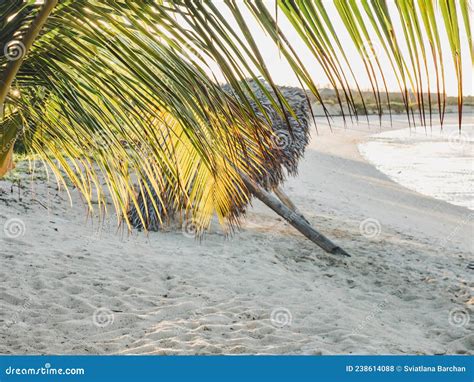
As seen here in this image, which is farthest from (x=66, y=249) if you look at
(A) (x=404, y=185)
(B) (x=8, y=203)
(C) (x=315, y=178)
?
(A) (x=404, y=185)

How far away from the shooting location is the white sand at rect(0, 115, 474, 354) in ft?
12.3

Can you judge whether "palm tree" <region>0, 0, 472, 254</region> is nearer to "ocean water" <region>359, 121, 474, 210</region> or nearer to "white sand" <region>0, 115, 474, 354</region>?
"white sand" <region>0, 115, 474, 354</region>

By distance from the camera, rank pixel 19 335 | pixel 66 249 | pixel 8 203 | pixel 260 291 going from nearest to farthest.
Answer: pixel 19 335, pixel 260 291, pixel 66 249, pixel 8 203

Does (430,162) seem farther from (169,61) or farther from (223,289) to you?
(169,61)

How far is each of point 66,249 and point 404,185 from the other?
1038cm

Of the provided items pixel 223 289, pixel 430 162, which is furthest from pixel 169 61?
pixel 430 162

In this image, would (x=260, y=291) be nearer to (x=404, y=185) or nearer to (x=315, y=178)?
(x=315, y=178)

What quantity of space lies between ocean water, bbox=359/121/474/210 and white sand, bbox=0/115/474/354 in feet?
10.9

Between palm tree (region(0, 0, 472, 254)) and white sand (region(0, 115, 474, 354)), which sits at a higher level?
palm tree (region(0, 0, 472, 254))

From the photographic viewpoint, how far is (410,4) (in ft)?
2.61

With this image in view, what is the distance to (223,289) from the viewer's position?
16.0 ft

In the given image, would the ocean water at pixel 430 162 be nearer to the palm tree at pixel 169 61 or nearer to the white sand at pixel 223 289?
the white sand at pixel 223 289

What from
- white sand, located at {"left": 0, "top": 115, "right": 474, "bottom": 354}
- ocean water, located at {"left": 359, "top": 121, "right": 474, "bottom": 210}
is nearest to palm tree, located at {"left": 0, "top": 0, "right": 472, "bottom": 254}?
white sand, located at {"left": 0, "top": 115, "right": 474, "bottom": 354}

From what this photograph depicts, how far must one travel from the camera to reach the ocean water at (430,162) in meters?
13.7
